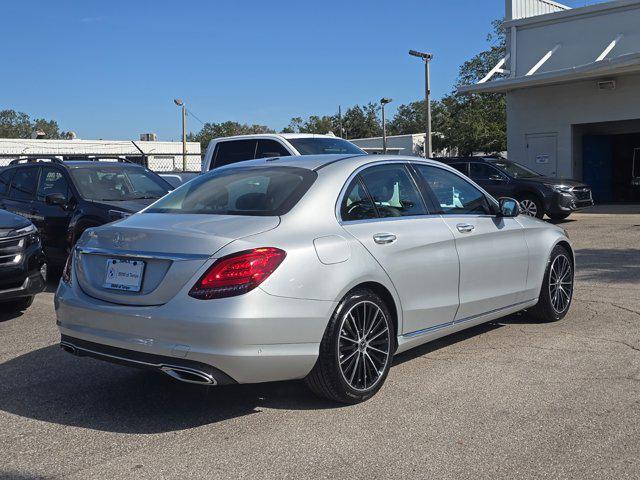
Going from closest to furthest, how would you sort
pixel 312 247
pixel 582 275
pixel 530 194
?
pixel 312 247 < pixel 582 275 < pixel 530 194

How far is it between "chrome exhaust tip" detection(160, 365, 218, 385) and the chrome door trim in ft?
2.10

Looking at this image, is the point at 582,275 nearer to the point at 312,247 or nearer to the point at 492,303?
the point at 492,303

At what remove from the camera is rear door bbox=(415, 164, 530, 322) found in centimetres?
570

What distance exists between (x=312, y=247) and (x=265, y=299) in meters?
0.49

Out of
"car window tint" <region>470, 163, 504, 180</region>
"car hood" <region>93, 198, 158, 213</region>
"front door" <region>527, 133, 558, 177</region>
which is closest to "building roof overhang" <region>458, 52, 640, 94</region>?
"front door" <region>527, 133, 558, 177</region>

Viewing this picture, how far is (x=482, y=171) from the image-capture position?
730 inches

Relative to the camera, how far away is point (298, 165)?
5.32 meters

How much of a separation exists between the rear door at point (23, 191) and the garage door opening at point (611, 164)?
1899 centimetres

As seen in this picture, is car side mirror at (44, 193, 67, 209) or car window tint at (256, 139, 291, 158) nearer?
car side mirror at (44, 193, 67, 209)

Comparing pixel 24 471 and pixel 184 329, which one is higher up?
pixel 184 329

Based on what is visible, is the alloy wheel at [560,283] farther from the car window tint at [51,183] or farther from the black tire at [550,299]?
the car window tint at [51,183]

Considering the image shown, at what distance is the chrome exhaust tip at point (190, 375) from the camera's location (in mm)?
4137

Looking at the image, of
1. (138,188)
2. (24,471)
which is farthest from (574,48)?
(24,471)

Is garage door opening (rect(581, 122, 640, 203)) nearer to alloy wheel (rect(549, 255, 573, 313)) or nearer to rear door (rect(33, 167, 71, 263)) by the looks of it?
alloy wheel (rect(549, 255, 573, 313))
